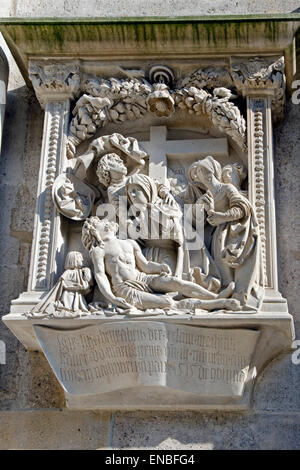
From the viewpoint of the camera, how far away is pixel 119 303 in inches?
187

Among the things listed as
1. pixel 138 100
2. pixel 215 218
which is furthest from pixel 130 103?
pixel 215 218

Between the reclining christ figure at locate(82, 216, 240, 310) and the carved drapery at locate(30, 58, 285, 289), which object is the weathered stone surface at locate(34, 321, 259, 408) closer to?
the reclining christ figure at locate(82, 216, 240, 310)

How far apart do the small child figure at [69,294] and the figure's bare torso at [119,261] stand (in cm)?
13

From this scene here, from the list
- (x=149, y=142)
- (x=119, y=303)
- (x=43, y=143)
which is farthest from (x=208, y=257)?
(x=43, y=143)

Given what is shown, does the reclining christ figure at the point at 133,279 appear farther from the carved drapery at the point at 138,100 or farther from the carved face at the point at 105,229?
the carved drapery at the point at 138,100

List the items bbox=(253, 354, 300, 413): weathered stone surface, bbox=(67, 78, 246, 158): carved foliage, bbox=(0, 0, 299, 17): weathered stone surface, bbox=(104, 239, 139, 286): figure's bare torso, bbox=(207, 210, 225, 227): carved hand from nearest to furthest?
bbox=(253, 354, 300, 413): weathered stone surface < bbox=(104, 239, 139, 286): figure's bare torso < bbox=(207, 210, 225, 227): carved hand < bbox=(67, 78, 246, 158): carved foliage < bbox=(0, 0, 299, 17): weathered stone surface

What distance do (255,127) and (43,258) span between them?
1493 millimetres

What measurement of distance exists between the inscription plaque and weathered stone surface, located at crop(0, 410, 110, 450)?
0.76ft

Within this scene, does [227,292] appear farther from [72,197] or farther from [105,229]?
[72,197]

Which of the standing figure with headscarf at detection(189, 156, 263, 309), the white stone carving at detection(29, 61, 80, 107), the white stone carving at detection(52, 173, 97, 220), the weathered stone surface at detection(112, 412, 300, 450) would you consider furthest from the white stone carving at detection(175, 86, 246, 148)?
the weathered stone surface at detection(112, 412, 300, 450)

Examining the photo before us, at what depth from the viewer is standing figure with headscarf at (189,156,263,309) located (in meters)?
4.77

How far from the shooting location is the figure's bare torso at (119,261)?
15.9 ft
